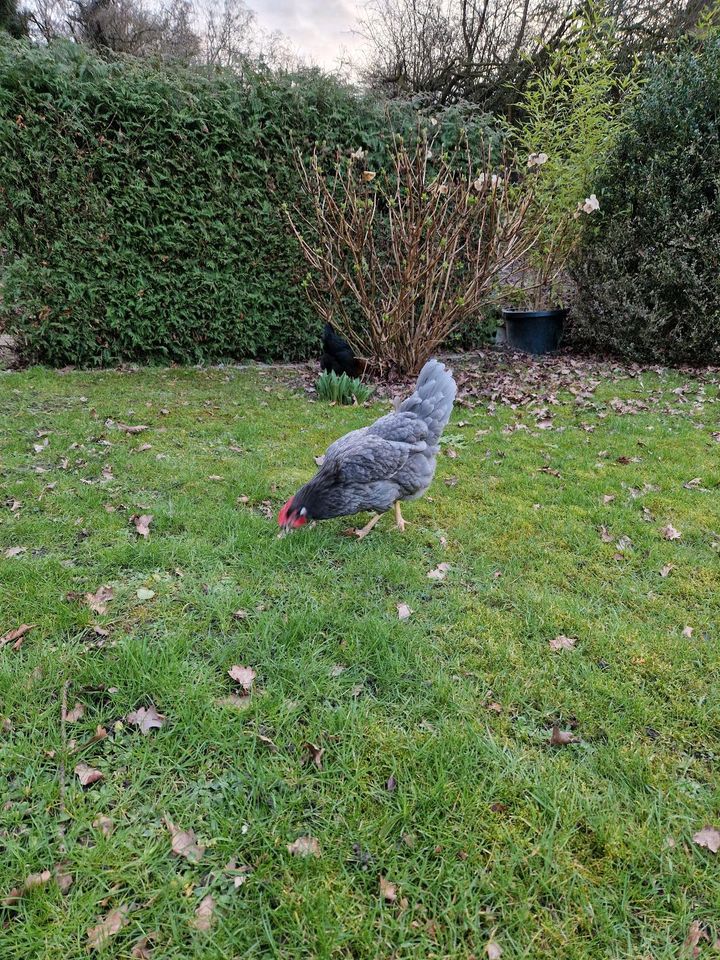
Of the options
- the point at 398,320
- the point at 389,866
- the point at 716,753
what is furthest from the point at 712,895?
the point at 398,320

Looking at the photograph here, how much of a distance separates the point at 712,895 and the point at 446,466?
3.08 m

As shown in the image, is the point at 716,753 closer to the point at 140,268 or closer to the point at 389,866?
the point at 389,866

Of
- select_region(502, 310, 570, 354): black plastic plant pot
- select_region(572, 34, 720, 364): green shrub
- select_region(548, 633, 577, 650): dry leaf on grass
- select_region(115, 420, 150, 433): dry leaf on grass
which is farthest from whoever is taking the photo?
select_region(502, 310, 570, 354): black plastic plant pot

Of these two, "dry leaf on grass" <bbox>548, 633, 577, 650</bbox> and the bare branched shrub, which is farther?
the bare branched shrub

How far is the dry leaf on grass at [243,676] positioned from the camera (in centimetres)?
208

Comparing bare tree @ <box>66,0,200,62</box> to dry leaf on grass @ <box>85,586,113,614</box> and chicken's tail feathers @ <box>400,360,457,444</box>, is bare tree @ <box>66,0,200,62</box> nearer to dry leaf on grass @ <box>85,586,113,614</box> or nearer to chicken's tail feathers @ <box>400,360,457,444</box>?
chicken's tail feathers @ <box>400,360,457,444</box>

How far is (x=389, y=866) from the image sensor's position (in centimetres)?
151

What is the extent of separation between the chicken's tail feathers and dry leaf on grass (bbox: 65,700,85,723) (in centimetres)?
221

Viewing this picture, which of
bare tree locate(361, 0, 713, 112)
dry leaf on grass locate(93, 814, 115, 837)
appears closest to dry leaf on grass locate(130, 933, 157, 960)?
dry leaf on grass locate(93, 814, 115, 837)

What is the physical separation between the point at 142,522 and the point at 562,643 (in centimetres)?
248

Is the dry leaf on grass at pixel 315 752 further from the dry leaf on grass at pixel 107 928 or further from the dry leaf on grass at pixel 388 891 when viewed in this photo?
the dry leaf on grass at pixel 107 928

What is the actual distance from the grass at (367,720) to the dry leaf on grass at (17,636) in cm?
5

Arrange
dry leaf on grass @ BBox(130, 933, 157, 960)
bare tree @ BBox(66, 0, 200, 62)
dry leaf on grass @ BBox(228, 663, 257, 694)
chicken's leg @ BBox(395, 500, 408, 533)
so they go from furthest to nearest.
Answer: bare tree @ BBox(66, 0, 200, 62) < chicken's leg @ BBox(395, 500, 408, 533) < dry leaf on grass @ BBox(228, 663, 257, 694) < dry leaf on grass @ BBox(130, 933, 157, 960)

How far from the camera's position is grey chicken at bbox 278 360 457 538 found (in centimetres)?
288
